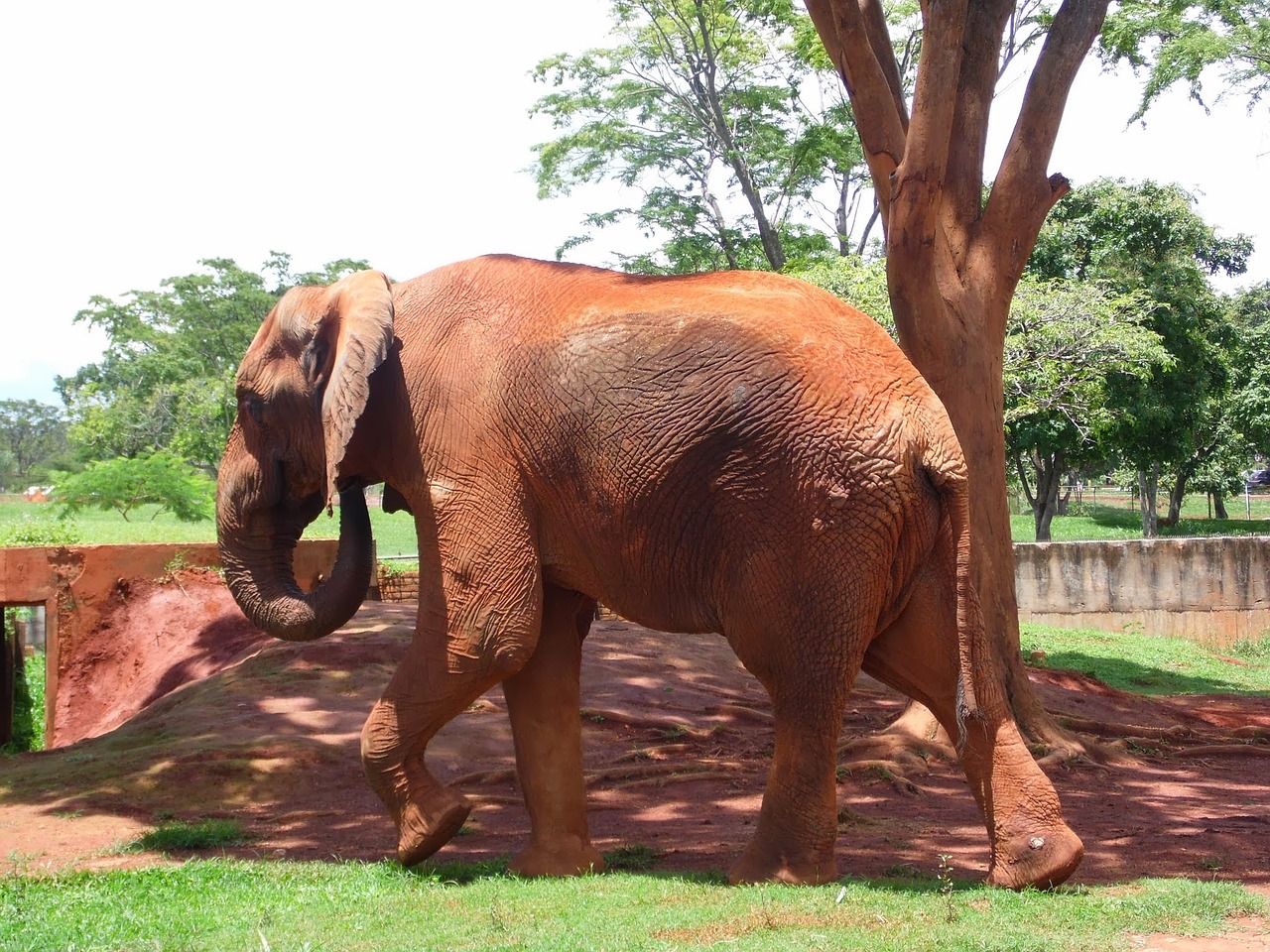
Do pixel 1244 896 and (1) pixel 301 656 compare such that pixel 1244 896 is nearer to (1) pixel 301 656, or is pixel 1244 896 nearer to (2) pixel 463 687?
(2) pixel 463 687

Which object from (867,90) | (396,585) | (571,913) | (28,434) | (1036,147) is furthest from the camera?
(28,434)

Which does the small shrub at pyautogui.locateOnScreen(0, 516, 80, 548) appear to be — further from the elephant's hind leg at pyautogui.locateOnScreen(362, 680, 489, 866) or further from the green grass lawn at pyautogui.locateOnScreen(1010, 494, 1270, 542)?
the green grass lawn at pyautogui.locateOnScreen(1010, 494, 1270, 542)

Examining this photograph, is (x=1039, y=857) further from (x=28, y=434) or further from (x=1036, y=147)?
(x=28, y=434)

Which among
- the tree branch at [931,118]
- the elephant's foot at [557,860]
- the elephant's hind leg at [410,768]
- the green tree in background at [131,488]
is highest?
the tree branch at [931,118]

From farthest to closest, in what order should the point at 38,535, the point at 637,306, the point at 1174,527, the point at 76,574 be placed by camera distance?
the point at 1174,527 < the point at 38,535 < the point at 76,574 < the point at 637,306

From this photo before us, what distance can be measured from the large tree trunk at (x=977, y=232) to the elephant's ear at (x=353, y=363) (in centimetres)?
407

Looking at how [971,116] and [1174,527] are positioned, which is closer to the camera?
[971,116]

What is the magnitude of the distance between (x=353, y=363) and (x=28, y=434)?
94062 millimetres

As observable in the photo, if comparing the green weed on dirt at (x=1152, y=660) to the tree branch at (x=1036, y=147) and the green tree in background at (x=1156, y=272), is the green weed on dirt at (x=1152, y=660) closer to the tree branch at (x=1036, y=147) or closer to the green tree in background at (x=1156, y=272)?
the tree branch at (x=1036, y=147)

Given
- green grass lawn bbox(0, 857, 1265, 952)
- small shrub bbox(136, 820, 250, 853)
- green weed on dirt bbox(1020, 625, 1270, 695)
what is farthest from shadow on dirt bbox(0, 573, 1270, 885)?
green weed on dirt bbox(1020, 625, 1270, 695)

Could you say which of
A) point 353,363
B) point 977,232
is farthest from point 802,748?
point 977,232

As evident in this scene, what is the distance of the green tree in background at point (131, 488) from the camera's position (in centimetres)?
2658

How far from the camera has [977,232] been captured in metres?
9.16

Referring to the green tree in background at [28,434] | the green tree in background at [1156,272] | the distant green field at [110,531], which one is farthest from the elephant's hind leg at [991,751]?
the green tree in background at [28,434]
